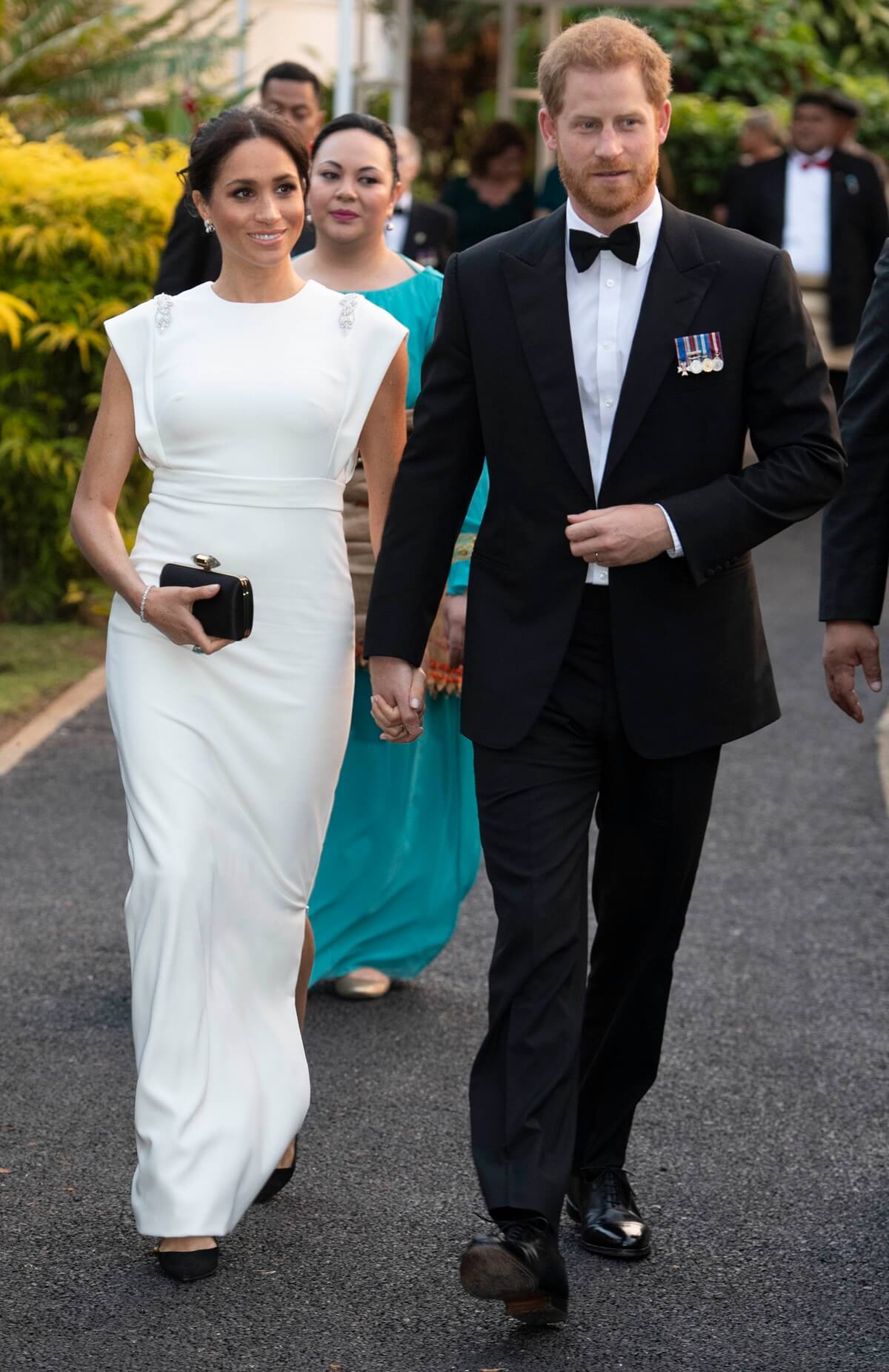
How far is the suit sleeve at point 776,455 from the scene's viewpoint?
12.1ft

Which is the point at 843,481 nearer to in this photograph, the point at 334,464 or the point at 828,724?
the point at 334,464

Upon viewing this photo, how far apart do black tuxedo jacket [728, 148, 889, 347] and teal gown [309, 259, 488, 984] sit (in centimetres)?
889

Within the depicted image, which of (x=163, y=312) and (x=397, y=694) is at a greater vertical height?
(x=163, y=312)

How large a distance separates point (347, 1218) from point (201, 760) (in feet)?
3.23

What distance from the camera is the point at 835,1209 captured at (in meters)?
4.33

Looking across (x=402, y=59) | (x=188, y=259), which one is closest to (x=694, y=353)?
(x=188, y=259)

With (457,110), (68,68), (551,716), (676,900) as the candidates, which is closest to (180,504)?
(551,716)

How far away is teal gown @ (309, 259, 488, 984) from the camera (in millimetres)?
5691

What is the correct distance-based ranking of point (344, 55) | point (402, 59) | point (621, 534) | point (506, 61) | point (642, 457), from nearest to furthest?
point (621, 534), point (642, 457), point (344, 55), point (402, 59), point (506, 61)

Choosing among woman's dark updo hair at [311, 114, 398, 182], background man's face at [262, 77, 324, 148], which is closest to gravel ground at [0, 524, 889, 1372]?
woman's dark updo hair at [311, 114, 398, 182]

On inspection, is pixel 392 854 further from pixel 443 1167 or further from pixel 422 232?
pixel 422 232

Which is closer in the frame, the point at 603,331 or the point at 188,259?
the point at 603,331

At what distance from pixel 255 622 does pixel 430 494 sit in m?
0.52

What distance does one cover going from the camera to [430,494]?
389 cm
